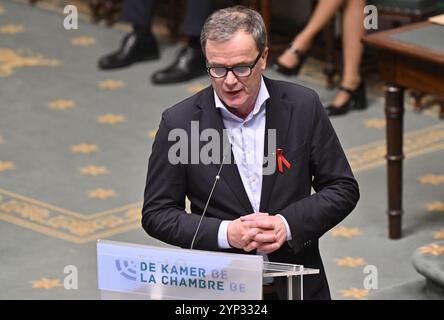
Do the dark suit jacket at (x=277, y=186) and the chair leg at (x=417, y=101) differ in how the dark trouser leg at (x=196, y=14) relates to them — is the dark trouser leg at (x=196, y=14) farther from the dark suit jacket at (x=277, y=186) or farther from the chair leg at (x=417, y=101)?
the dark suit jacket at (x=277, y=186)

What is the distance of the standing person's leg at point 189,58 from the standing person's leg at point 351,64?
1.03m

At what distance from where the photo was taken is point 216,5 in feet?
27.6

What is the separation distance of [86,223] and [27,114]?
1.65 meters

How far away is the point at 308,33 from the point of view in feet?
22.7

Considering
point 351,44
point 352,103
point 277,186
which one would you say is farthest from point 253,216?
point 352,103

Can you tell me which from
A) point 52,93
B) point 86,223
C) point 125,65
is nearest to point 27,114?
point 52,93

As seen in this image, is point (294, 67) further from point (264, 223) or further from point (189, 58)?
point (264, 223)

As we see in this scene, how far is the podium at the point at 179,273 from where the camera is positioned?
2.52 m

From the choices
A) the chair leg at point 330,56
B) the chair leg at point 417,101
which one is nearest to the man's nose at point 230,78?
the chair leg at point 417,101

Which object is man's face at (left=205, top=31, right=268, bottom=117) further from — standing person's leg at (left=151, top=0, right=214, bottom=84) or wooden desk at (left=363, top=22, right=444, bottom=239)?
standing person's leg at (left=151, top=0, right=214, bottom=84)

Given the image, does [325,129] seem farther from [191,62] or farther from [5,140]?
[191,62]

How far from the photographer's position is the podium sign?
252 centimetres

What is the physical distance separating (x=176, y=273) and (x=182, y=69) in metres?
5.08

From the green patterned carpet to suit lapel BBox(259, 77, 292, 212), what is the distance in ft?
6.47
